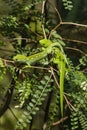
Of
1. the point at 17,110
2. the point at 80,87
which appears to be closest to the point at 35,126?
the point at 17,110

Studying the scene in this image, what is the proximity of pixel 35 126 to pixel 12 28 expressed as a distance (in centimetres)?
80

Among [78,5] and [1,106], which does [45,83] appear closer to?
[1,106]

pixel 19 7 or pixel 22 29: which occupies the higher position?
pixel 19 7

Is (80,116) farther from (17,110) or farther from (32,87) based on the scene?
(17,110)

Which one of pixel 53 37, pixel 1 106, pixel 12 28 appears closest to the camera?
pixel 53 37

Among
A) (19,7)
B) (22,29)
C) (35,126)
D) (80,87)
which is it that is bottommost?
(35,126)

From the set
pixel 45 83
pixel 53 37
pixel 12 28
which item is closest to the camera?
pixel 45 83

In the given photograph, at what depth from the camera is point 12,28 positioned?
136 centimetres

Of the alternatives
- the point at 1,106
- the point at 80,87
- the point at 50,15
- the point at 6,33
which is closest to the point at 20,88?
the point at 80,87

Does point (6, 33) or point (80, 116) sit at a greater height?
point (6, 33)

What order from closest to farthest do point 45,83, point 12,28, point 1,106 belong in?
point 45,83 → point 12,28 → point 1,106

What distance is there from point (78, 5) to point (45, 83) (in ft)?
3.13

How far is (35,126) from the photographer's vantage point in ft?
6.16

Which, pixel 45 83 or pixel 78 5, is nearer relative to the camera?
pixel 45 83
